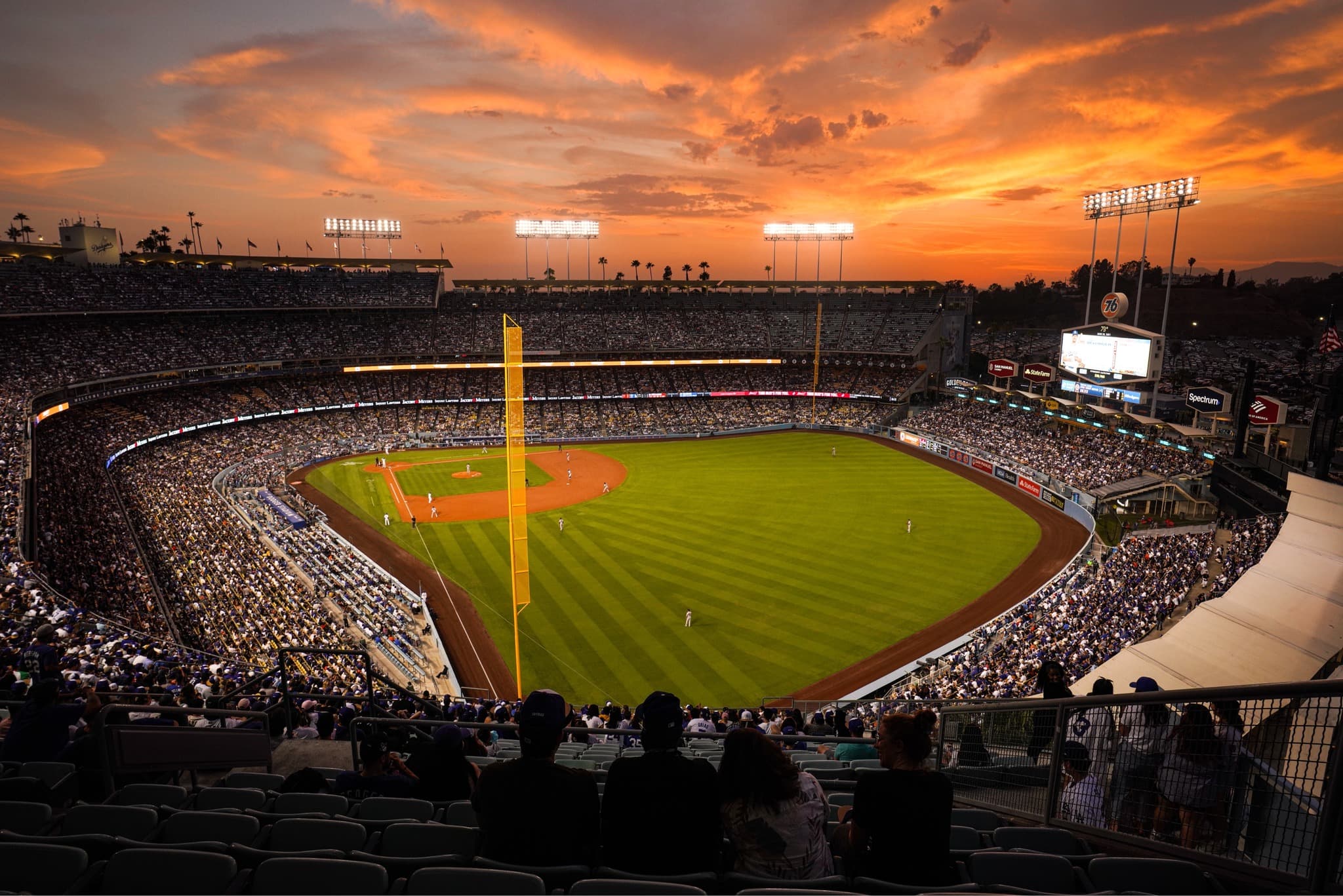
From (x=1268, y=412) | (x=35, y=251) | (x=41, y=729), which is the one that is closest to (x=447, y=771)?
(x=41, y=729)

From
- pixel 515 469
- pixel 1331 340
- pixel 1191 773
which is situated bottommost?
pixel 515 469

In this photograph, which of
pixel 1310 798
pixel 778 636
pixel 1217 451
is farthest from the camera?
pixel 1217 451

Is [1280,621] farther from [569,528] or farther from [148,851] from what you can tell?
[569,528]

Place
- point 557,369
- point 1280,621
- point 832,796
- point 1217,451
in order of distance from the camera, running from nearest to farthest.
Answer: point 832,796 < point 1280,621 < point 1217,451 < point 557,369

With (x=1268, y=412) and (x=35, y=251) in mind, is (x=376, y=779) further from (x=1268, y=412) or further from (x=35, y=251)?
(x=35, y=251)

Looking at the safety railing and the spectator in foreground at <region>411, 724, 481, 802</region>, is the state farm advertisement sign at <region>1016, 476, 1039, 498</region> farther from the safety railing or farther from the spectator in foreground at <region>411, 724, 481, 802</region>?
the spectator in foreground at <region>411, 724, 481, 802</region>

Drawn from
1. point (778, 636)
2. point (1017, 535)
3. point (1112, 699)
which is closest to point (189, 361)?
point (778, 636)

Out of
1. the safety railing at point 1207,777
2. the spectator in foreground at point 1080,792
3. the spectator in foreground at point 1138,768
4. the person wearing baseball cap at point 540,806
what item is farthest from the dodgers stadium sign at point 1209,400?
the person wearing baseball cap at point 540,806
